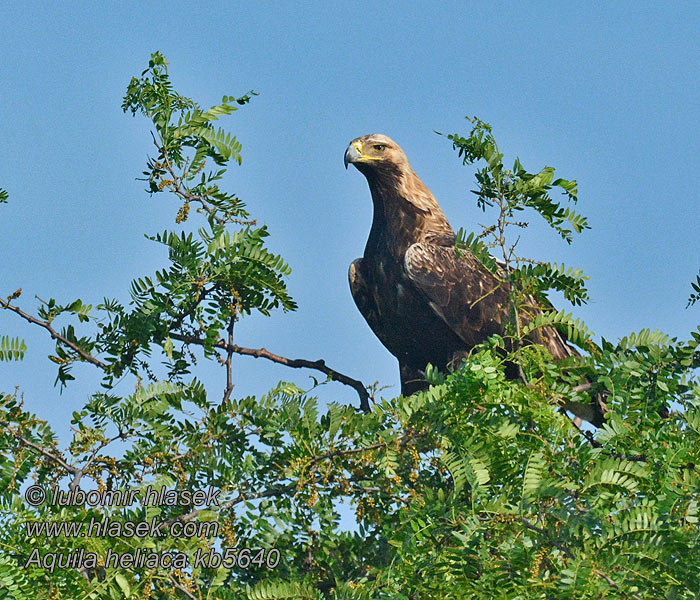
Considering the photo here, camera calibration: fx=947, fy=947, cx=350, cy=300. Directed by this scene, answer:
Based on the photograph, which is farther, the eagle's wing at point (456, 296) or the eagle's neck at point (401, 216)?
the eagle's neck at point (401, 216)

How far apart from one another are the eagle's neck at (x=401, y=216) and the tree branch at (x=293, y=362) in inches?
57.4

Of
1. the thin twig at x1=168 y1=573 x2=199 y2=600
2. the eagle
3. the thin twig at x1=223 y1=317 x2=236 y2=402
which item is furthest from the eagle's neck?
the thin twig at x1=168 y1=573 x2=199 y2=600

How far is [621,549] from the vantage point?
2.58 metres

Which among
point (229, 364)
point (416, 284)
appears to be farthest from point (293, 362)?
point (416, 284)

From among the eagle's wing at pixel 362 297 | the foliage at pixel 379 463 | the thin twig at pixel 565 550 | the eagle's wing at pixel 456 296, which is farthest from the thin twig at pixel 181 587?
the eagle's wing at pixel 362 297

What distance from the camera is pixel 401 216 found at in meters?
6.62

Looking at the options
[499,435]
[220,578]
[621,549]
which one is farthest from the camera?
[220,578]

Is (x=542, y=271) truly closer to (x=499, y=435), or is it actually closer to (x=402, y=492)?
(x=499, y=435)

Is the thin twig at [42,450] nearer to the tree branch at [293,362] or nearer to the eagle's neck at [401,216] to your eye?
the tree branch at [293,362]

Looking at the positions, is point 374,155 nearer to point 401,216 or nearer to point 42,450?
point 401,216

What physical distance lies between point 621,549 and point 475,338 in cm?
345

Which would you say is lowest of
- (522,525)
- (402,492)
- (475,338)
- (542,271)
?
(522,525)

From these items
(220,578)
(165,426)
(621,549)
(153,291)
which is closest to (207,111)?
(153,291)

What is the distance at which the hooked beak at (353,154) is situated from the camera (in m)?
6.81
